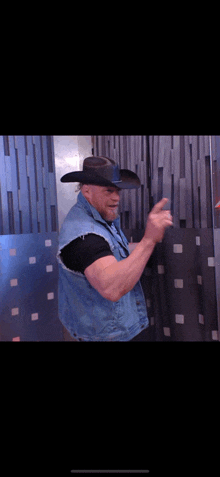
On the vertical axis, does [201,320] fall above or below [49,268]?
below

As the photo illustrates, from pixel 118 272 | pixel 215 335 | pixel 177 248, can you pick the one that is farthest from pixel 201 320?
pixel 118 272

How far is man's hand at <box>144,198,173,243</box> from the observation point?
1.58m

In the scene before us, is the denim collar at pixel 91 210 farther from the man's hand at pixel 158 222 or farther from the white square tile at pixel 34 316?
the white square tile at pixel 34 316

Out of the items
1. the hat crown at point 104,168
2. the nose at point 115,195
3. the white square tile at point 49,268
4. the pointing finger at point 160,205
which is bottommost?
the white square tile at point 49,268

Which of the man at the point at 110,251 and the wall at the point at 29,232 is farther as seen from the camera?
the wall at the point at 29,232

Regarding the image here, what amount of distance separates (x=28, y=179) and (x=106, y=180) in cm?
36

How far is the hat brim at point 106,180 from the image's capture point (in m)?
1.59

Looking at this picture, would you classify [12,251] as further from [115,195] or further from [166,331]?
[166,331]

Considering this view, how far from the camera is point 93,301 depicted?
1.59 meters

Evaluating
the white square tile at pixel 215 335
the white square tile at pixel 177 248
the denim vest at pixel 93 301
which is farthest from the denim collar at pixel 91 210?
the white square tile at pixel 215 335

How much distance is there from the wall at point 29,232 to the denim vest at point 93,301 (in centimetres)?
7
